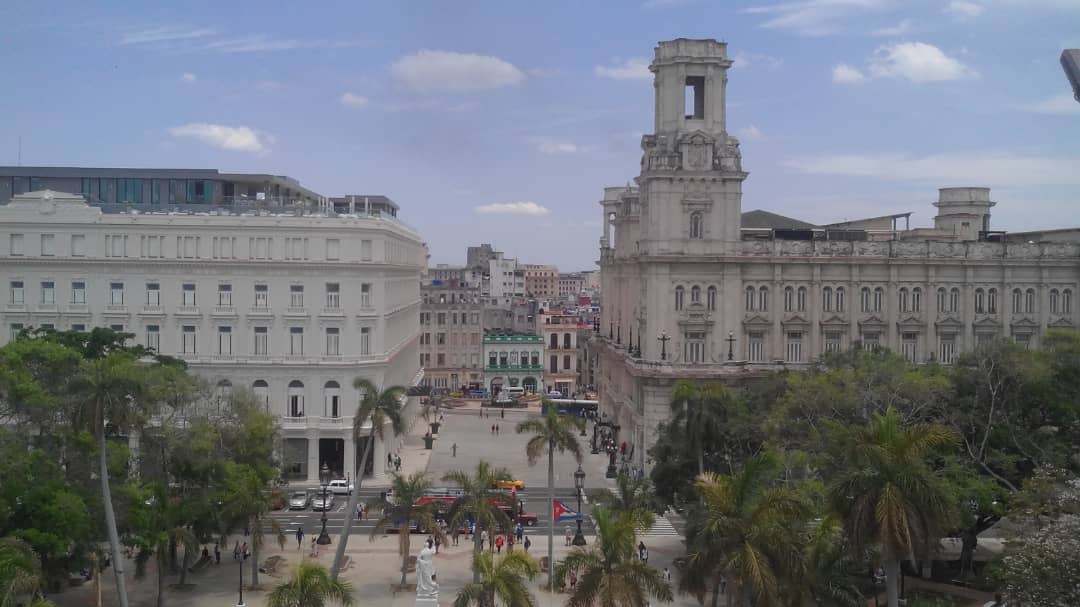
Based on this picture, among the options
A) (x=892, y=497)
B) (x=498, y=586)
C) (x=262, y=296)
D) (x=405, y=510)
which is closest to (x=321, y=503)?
(x=262, y=296)

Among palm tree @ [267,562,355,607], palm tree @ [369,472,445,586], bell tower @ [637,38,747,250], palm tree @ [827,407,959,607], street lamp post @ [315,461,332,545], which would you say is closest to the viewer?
palm tree @ [827,407,959,607]

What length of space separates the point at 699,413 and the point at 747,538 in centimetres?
2048

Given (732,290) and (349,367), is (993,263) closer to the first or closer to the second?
(732,290)

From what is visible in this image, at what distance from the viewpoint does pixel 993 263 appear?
7119cm

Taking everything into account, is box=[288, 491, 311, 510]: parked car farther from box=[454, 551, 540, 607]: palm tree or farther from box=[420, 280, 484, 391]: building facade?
box=[420, 280, 484, 391]: building facade

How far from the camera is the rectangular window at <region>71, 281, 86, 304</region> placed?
64.1m

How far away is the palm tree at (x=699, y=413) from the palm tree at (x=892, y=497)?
66.4 ft

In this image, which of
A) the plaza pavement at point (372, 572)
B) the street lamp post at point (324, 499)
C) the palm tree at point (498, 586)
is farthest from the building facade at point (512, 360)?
the palm tree at point (498, 586)

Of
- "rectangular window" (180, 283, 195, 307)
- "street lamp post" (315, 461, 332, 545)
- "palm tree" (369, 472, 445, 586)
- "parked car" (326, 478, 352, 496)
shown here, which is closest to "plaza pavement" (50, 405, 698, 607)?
"street lamp post" (315, 461, 332, 545)

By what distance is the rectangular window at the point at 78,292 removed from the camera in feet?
210

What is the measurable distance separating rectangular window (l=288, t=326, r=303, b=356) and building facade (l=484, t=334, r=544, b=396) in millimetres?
59326

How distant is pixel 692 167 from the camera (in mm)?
68625

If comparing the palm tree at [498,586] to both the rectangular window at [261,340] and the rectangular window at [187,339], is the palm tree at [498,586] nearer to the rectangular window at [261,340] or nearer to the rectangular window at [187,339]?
the rectangular window at [261,340]

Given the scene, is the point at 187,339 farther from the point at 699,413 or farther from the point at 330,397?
the point at 699,413
